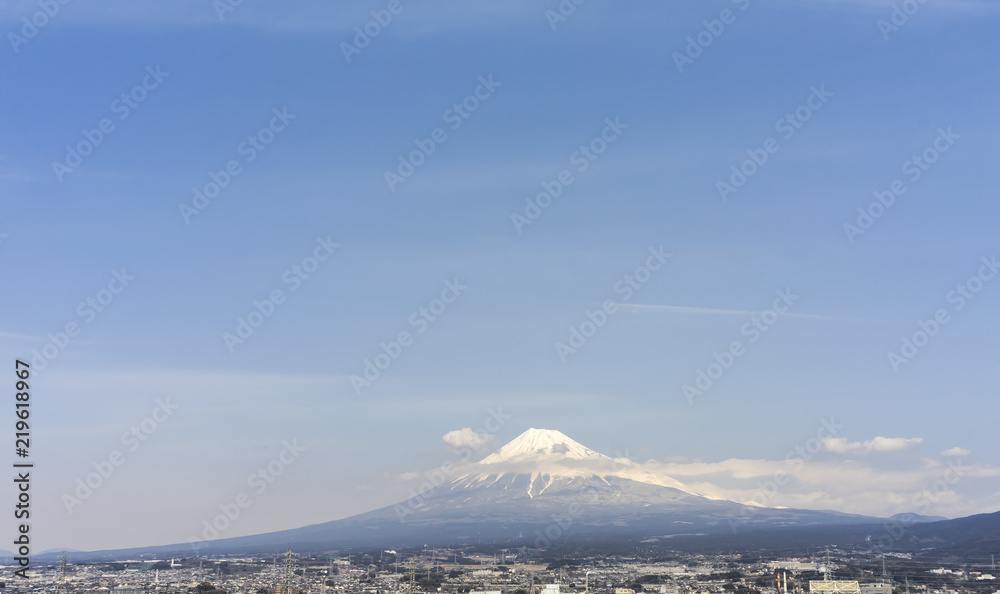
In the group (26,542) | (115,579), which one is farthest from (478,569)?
(26,542)

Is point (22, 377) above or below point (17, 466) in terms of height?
above

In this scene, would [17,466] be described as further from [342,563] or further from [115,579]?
[342,563]

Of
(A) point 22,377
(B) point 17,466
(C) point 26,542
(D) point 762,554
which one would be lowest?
(D) point 762,554

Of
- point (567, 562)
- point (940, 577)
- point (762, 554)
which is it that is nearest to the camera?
point (940, 577)

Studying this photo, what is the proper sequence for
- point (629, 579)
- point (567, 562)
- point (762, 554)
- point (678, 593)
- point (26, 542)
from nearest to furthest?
point (26, 542)
point (678, 593)
point (629, 579)
point (567, 562)
point (762, 554)

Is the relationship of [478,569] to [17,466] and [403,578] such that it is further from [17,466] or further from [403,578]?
[17,466]

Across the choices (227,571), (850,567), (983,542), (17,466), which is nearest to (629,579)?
(850,567)

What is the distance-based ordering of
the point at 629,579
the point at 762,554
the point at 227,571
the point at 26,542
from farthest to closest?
the point at 762,554, the point at 227,571, the point at 629,579, the point at 26,542

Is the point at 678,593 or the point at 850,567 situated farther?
the point at 850,567

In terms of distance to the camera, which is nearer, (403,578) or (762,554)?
(403,578)
